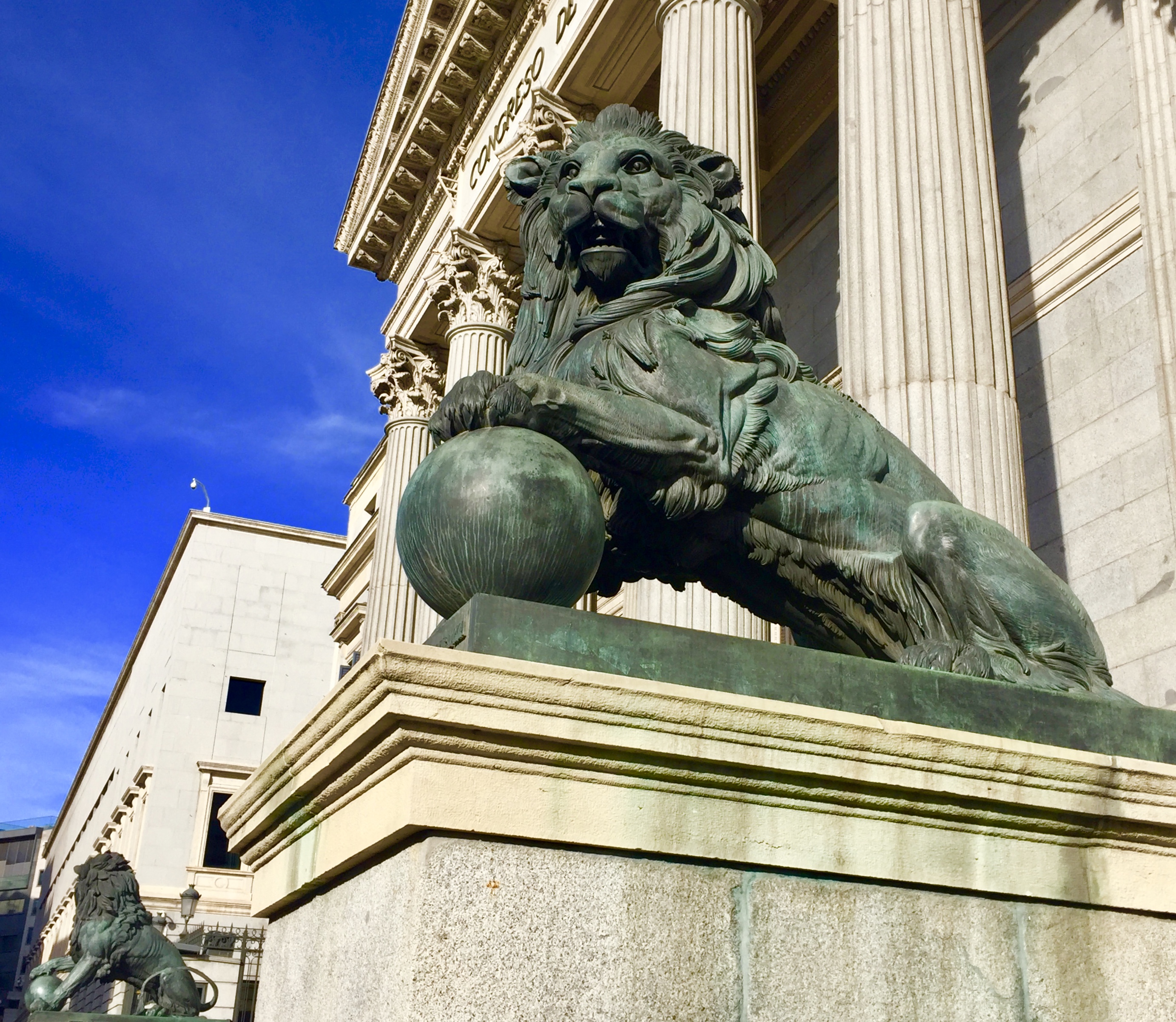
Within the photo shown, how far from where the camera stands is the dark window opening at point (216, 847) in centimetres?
4709

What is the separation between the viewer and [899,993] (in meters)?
3.07

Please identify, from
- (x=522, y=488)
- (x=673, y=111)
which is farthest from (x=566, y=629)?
(x=673, y=111)

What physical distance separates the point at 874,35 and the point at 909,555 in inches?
397

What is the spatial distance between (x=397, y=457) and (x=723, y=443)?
74.6 feet

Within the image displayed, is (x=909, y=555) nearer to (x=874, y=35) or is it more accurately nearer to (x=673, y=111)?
(x=874, y=35)

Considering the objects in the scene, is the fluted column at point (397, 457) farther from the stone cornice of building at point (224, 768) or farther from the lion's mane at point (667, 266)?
the stone cornice of building at point (224, 768)

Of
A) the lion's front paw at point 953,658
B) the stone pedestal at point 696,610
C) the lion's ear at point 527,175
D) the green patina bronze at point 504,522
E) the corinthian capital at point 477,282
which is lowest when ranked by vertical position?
the lion's front paw at point 953,658

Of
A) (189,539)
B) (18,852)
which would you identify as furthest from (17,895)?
(189,539)

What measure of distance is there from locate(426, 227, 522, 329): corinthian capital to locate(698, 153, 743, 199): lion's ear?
18.6m

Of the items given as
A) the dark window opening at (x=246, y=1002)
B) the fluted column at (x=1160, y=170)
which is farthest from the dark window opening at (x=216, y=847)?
the fluted column at (x=1160, y=170)

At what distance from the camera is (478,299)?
23234mm

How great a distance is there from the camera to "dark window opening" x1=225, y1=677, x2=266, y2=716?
52.4 metres

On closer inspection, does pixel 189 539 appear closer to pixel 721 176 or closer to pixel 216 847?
pixel 216 847

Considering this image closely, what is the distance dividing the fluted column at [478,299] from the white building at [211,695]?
24.2 m
